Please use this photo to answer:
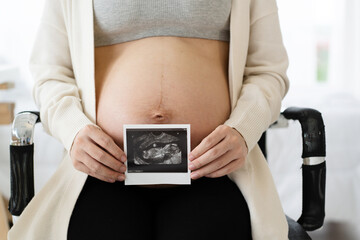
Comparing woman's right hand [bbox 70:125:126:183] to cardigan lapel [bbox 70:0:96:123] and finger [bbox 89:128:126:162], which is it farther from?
cardigan lapel [bbox 70:0:96:123]

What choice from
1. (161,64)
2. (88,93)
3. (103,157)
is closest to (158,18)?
(161,64)

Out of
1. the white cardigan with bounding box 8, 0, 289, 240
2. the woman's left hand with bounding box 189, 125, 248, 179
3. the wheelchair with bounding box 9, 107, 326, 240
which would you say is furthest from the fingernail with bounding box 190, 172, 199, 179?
the wheelchair with bounding box 9, 107, 326, 240

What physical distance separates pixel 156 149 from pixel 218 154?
0.38ft

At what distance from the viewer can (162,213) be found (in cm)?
86

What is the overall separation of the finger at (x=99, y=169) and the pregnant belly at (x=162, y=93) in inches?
3.4

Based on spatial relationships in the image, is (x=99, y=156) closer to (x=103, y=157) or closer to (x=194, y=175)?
(x=103, y=157)

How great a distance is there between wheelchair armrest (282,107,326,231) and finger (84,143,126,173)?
1.27 feet

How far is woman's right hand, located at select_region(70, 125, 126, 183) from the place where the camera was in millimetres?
821

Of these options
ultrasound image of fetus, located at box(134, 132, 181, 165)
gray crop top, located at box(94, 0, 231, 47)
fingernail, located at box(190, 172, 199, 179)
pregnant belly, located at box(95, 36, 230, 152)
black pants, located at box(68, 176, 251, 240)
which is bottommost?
black pants, located at box(68, 176, 251, 240)

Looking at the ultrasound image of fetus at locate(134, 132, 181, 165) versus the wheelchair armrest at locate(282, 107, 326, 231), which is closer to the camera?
the ultrasound image of fetus at locate(134, 132, 181, 165)

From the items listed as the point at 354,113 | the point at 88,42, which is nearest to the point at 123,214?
the point at 88,42

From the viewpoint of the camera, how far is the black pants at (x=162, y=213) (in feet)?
2.67

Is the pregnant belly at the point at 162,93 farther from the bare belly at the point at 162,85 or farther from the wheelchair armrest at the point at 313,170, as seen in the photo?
the wheelchair armrest at the point at 313,170

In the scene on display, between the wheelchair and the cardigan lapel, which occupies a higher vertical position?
the cardigan lapel
